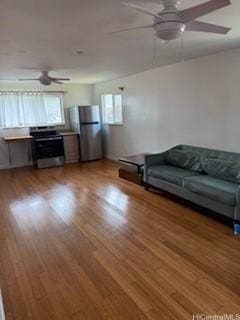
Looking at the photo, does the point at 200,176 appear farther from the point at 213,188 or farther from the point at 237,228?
the point at 237,228

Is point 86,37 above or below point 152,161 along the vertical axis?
above

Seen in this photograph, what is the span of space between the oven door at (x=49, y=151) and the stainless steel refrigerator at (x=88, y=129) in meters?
0.65

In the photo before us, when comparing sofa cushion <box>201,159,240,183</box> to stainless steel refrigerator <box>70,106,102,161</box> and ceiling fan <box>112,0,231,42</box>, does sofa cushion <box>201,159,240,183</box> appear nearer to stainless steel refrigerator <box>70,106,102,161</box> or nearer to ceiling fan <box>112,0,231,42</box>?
ceiling fan <box>112,0,231,42</box>

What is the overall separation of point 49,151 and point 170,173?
4144mm

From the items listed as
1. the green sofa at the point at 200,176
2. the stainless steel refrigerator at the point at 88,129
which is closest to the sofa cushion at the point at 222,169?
the green sofa at the point at 200,176

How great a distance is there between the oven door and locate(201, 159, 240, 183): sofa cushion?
177 inches

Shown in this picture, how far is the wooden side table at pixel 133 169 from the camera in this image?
4.93m

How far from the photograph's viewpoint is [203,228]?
3.15 metres

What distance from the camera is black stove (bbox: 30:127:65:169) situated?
688 centimetres

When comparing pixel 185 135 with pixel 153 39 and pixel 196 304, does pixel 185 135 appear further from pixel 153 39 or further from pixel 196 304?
pixel 196 304

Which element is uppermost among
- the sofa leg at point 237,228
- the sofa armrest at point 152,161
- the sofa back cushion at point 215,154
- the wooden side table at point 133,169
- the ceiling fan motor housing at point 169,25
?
the ceiling fan motor housing at point 169,25

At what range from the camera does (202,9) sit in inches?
68.2

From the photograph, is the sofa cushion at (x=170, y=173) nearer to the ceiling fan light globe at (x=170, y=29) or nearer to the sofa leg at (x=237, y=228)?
the sofa leg at (x=237, y=228)

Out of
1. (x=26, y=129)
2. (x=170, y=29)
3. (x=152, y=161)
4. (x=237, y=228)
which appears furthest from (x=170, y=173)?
(x=26, y=129)
